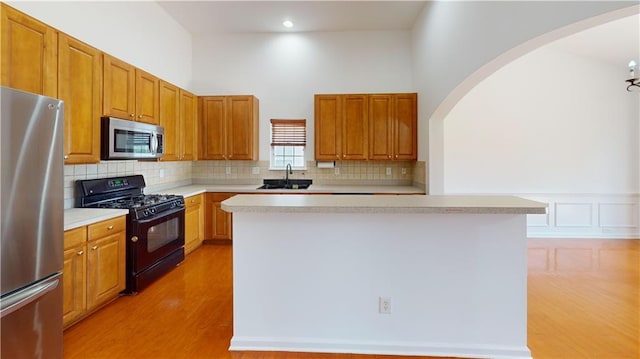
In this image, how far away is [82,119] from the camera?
277cm

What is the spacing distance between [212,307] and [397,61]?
4.44m

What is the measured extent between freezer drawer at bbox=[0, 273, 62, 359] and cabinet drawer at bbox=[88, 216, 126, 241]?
2.32 ft

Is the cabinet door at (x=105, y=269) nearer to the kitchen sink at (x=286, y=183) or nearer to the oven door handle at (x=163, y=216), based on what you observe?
the oven door handle at (x=163, y=216)

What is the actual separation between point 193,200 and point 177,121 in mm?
1112

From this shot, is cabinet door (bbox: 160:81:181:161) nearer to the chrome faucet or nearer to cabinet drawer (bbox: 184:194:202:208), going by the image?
cabinet drawer (bbox: 184:194:202:208)

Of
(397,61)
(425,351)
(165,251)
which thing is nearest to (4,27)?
(165,251)

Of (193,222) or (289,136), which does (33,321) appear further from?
(289,136)

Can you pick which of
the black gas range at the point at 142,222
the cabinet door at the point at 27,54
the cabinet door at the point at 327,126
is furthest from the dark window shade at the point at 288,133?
the cabinet door at the point at 27,54

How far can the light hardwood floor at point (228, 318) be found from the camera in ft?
7.19

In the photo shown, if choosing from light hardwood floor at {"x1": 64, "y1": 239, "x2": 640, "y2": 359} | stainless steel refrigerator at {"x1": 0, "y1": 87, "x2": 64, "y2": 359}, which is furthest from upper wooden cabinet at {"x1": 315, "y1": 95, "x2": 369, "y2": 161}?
stainless steel refrigerator at {"x1": 0, "y1": 87, "x2": 64, "y2": 359}

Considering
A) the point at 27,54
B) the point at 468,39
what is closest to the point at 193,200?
the point at 27,54

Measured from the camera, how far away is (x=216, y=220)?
4883mm

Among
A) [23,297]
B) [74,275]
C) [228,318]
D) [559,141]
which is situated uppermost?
[559,141]

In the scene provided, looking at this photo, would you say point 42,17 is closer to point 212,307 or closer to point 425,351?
point 212,307
